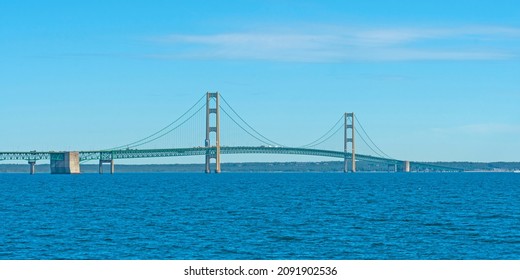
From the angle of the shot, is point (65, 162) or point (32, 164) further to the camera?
point (32, 164)

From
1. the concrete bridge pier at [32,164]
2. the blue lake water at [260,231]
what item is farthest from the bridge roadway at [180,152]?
the blue lake water at [260,231]

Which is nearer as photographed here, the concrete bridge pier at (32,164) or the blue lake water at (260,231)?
the blue lake water at (260,231)

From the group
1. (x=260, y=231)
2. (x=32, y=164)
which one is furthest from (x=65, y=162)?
→ (x=260, y=231)

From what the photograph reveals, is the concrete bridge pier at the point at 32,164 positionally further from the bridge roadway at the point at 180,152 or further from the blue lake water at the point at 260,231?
the blue lake water at the point at 260,231

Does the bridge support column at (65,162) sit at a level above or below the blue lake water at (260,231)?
above

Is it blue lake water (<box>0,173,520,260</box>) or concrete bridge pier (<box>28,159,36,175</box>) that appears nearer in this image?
blue lake water (<box>0,173,520,260</box>)

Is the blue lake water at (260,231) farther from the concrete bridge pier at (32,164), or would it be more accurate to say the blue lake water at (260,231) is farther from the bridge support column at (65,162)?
the concrete bridge pier at (32,164)

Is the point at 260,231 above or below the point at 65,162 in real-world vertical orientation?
below

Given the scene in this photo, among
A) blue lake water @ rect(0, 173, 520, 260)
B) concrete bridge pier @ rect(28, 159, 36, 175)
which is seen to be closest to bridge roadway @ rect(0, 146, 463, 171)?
concrete bridge pier @ rect(28, 159, 36, 175)

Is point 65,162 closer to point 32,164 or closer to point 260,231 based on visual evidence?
point 32,164

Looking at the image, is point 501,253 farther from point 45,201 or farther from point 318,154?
point 318,154

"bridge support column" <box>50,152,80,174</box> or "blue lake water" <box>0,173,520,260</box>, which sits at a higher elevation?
"bridge support column" <box>50,152,80,174</box>

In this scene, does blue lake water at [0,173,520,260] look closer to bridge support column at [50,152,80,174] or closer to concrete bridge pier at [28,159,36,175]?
bridge support column at [50,152,80,174]

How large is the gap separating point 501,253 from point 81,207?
2684cm
